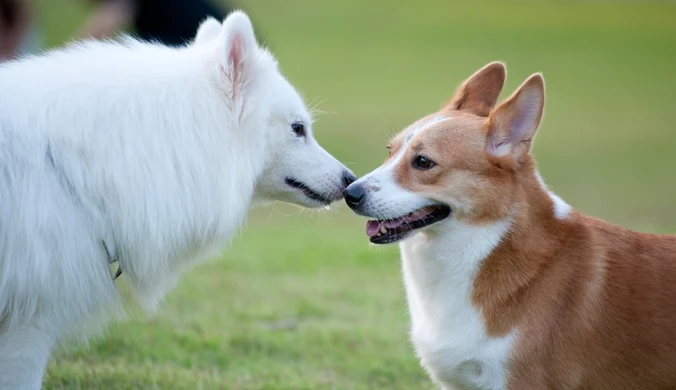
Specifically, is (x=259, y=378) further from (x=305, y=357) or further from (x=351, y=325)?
(x=351, y=325)

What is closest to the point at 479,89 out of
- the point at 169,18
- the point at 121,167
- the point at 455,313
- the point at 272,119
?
the point at 272,119

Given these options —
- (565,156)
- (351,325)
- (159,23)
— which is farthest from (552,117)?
(351,325)

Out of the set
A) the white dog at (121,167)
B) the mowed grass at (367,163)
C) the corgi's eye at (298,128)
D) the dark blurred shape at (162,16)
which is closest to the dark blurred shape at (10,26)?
the dark blurred shape at (162,16)

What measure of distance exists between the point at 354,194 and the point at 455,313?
0.77 meters

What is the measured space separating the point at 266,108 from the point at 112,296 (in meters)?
1.23

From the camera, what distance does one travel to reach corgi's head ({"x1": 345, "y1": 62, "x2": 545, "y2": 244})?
4.36m

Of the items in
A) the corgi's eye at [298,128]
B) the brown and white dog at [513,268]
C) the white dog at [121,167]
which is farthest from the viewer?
the corgi's eye at [298,128]

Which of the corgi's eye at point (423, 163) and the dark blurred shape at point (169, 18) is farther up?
the corgi's eye at point (423, 163)

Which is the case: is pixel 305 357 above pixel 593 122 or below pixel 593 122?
above

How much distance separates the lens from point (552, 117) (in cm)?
2053

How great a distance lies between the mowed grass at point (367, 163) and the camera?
19.3 feet

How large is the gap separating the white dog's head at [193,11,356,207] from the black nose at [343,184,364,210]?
0.43m

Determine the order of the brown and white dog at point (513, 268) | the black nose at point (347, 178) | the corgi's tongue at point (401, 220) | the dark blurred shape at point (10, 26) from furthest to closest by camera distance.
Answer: the dark blurred shape at point (10, 26) → the black nose at point (347, 178) → the corgi's tongue at point (401, 220) → the brown and white dog at point (513, 268)

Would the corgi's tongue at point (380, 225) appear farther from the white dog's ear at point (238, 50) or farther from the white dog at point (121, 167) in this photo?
the white dog's ear at point (238, 50)
